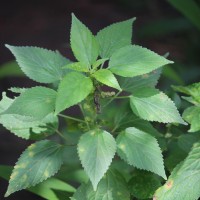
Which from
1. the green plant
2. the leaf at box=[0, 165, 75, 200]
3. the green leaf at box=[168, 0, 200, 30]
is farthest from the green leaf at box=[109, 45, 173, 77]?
the green leaf at box=[168, 0, 200, 30]

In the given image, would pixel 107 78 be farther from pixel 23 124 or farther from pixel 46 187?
pixel 46 187

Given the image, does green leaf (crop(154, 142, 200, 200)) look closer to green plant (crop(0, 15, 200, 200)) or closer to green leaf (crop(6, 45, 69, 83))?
green plant (crop(0, 15, 200, 200))

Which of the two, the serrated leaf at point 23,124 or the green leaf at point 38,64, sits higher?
the green leaf at point 38,64

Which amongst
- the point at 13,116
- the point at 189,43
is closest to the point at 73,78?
the point at 13,116

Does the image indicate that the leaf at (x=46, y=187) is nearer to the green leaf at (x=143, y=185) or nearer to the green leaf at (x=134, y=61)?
the green leaf at (x=143, y=185)

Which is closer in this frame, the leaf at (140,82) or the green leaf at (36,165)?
the green leaf at (36,165)

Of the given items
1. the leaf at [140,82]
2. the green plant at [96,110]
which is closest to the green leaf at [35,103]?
the green plant at [96,110]
